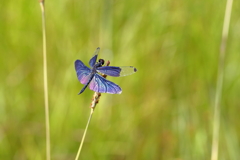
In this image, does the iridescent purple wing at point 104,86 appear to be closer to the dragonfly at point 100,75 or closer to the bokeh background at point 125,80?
the dragonfly at point 100,75

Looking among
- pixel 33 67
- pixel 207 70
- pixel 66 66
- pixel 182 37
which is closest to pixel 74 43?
pixel 66 66

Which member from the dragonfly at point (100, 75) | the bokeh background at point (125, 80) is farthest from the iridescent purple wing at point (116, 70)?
the bokeh background at point (125, 80)

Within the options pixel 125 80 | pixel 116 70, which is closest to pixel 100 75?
pixel 116 70

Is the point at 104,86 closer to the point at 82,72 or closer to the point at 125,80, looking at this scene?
the point at 82,72

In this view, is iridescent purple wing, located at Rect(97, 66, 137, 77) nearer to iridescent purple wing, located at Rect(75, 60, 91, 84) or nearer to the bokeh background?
iridescent purple wing, located at Rect(75, 60, 91, 84)

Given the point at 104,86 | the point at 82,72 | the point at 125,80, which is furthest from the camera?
the point at 125,80

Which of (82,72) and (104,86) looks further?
(82,72)

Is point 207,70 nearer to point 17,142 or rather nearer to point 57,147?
point 57,147
